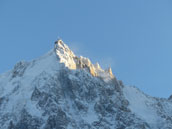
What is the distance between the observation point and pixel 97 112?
649 ft

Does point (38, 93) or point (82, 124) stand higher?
point (38, 93)

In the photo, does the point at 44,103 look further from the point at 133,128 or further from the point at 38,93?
the point at 133,128

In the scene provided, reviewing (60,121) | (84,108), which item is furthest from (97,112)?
Answer: (60,121)

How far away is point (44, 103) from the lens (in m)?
195

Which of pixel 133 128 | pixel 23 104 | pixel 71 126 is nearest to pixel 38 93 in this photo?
pixel 23 104

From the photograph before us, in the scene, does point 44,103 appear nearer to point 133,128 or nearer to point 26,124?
point 26,124

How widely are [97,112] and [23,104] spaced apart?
24.0 meters

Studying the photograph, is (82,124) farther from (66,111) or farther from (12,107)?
(12,107)

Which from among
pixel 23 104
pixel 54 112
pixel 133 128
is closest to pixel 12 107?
pixel 23 104

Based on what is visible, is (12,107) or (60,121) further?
(12,107)

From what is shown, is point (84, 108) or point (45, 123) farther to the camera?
point (84, 108)

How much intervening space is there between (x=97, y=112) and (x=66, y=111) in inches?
436

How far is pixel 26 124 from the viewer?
18712cm

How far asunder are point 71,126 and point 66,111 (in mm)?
7955
